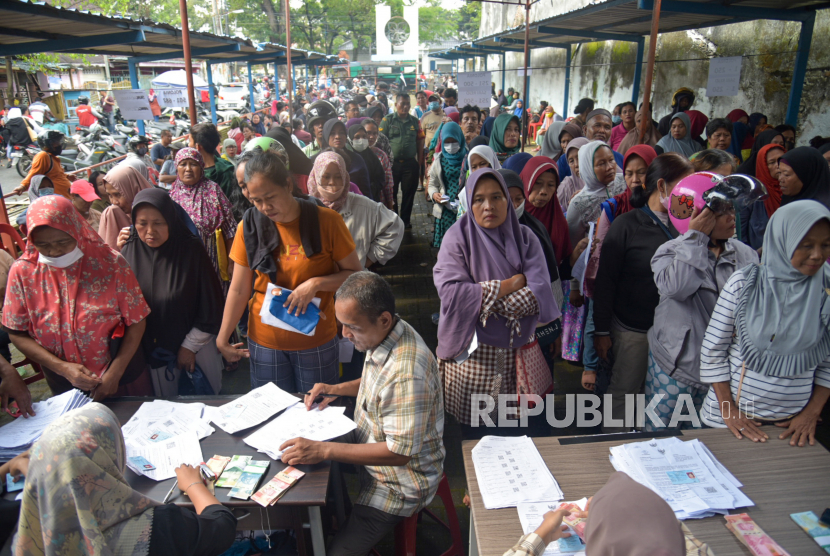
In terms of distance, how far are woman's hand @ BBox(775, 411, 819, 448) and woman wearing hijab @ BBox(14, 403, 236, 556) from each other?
220 centimetres

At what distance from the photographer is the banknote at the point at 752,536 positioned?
154cm

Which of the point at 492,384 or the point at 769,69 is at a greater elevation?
the point at 769,69

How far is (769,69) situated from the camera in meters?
8.25

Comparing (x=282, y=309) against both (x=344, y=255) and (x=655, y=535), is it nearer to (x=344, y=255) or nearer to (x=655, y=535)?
(x=344, y=255)

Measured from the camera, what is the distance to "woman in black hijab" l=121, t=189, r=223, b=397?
2732 mm

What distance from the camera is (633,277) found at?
2.70 meters

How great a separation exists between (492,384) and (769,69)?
28.6 ft

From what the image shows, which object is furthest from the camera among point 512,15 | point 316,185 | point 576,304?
point 512,15

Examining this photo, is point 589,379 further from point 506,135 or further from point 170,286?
point 506,135

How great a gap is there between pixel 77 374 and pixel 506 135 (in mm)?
4974

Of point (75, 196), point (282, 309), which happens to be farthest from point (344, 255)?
point (75, 196)

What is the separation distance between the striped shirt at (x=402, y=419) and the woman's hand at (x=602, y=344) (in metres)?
1.24

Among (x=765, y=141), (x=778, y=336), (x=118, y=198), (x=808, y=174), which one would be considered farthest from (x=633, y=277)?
(x=765, y=141)

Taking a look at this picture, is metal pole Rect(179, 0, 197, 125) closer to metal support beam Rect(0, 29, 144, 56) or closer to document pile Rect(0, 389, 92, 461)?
document pile Rect(0, 389, 92, 461)
